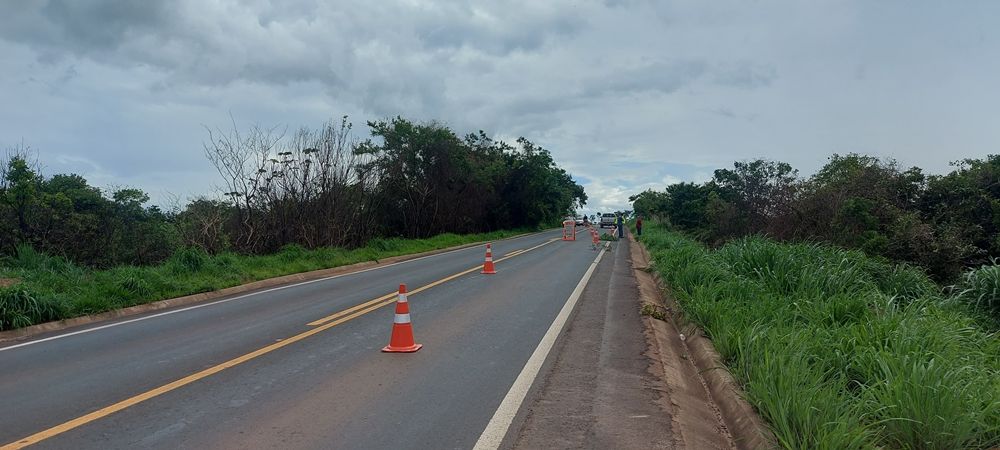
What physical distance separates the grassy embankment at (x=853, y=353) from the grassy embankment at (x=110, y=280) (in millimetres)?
9659

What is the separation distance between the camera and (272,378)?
6.04 meters

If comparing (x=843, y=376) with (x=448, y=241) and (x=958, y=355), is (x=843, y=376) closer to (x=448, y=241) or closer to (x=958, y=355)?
(x=958, y=355)

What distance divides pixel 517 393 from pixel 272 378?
2.45 metres

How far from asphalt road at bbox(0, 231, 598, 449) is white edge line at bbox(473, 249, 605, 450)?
0.34ft

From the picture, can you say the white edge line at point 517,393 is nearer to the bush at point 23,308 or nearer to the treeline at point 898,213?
the bush at point 23,308

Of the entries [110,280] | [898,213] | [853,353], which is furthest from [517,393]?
[898,213]

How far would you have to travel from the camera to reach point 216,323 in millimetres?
9289

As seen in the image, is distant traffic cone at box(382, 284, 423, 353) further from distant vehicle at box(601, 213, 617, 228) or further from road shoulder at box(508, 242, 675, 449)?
distant vehicle at box(601, 213, 617, 228)

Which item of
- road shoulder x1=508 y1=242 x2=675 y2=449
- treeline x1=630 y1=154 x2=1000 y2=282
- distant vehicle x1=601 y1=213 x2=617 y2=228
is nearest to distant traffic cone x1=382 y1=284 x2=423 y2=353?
road shoulder x1=508 y1=242 x2=675 y2=449

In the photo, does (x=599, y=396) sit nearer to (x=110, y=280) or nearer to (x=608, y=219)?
(x=110, y=280)

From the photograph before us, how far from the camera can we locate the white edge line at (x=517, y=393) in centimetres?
450

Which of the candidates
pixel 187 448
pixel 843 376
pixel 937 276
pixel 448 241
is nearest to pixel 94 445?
pixel 187 448

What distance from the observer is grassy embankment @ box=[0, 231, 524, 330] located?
9.18m

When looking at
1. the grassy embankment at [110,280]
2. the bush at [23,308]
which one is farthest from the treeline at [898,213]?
the bush at [23,308]
